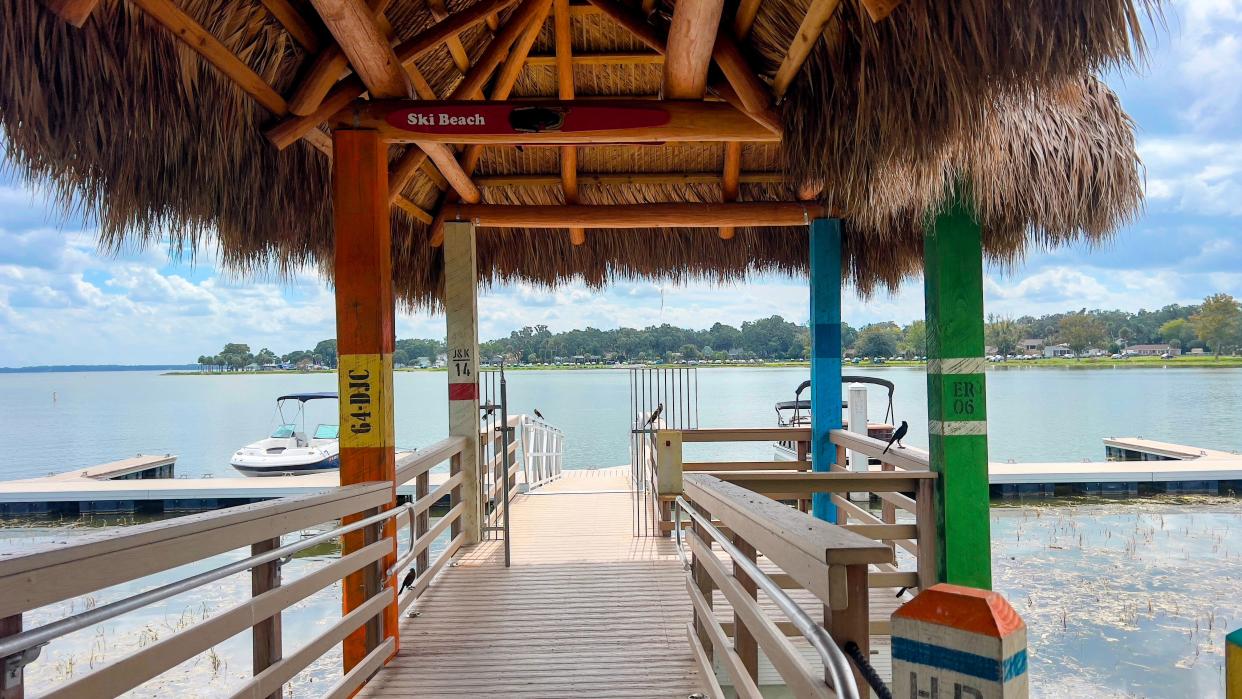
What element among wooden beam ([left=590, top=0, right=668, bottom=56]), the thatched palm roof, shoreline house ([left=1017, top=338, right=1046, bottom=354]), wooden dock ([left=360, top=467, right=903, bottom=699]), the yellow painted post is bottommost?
wooden dock ([left=360, top=467, right=903, bottom=699])

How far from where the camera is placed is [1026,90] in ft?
9.15

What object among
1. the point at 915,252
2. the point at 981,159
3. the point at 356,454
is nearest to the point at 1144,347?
the point at 915,252

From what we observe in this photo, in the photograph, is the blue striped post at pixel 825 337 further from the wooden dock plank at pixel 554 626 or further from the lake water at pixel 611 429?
the lake water at pixel 611 429

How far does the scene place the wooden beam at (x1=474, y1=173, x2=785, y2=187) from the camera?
18.9ft

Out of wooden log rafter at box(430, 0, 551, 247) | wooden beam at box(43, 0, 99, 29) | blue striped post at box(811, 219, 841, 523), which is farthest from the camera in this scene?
blue striped post at box(811, 219, 841, 523)

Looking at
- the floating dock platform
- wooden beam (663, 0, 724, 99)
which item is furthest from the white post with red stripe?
the floating dock platform

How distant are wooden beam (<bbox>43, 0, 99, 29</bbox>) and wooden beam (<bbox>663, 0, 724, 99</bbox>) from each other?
202 cm

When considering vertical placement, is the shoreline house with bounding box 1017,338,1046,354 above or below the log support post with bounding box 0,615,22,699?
above

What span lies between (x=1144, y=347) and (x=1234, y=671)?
103 ft

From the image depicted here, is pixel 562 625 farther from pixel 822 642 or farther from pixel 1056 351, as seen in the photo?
pixel 1056 351

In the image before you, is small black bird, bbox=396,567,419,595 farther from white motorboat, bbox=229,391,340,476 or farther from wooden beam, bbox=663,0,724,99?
white motorboat, bbox=229,391,340,476

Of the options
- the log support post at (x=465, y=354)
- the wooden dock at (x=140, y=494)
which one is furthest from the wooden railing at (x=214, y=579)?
the wooden dock at (x=140, y=494)

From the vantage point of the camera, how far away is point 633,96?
5.16 m

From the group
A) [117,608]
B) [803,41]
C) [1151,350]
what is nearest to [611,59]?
[803,41]
